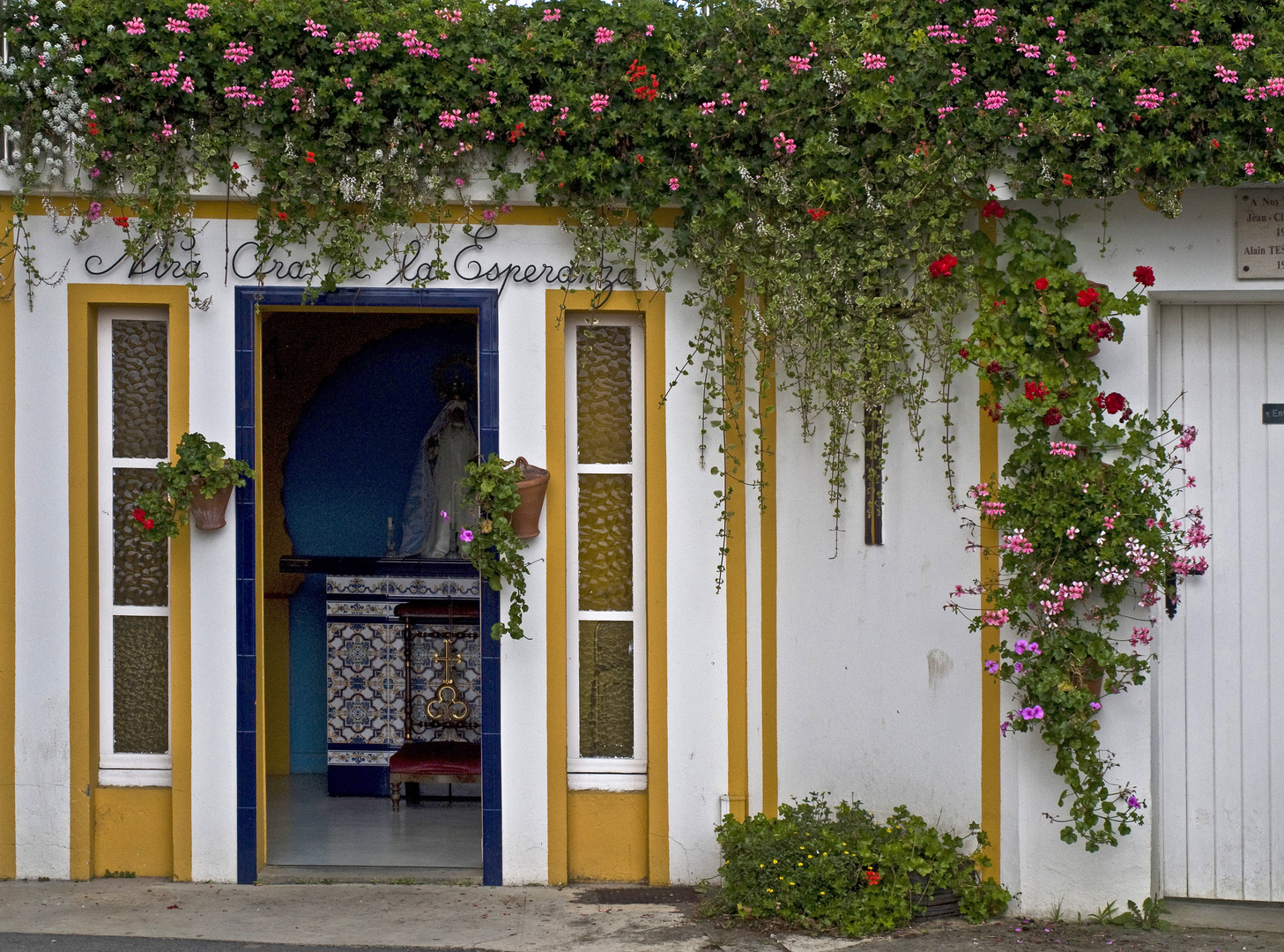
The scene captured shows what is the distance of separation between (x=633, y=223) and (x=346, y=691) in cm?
359

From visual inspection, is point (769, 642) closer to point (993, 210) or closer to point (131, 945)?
point (993, 210)

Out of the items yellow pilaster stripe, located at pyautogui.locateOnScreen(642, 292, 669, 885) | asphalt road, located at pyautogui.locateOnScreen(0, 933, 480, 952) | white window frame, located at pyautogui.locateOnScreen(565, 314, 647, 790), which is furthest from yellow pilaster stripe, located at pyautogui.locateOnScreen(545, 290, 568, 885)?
asphalt road, located at pyautogui.locateOnScreen(0, 933, 480, 952)

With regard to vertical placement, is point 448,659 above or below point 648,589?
below

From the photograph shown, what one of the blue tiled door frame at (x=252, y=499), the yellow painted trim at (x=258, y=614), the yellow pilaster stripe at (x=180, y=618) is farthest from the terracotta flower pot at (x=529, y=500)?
the yellow pilaster stripe at (x=180, y=618)

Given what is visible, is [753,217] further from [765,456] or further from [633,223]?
[765,456]

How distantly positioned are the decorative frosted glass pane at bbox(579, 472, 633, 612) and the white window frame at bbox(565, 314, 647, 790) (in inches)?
1.2

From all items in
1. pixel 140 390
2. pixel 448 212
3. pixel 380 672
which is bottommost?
pixel 380 672

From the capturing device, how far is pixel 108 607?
6.02m

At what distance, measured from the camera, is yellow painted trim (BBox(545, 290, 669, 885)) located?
19.3 ft

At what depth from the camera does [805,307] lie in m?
5.45

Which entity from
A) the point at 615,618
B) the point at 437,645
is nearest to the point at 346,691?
the point at 437,645

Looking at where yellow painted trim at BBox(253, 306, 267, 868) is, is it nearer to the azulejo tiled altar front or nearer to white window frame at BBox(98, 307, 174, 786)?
white window frame at BBox(98, 307, 174, 786)

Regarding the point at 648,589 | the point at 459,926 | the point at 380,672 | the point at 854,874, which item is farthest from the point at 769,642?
the point at 380,672

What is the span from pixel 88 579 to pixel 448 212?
229 cm
